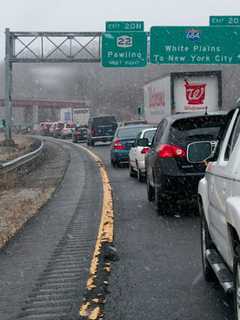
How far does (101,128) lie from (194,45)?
13.8m

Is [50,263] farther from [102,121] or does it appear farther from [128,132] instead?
[102,121]

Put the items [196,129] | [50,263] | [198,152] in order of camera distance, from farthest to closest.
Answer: [196,129], [50,263], [198,152]

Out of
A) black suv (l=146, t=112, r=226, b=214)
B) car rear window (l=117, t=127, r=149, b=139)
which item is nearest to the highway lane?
black suv (l=146, t=112, r=226, b=214)

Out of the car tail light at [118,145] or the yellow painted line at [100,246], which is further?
the car tail light at [118,145]

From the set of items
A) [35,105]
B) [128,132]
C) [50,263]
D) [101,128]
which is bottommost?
[50,263]

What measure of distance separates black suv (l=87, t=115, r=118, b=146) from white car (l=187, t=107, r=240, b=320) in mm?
43806

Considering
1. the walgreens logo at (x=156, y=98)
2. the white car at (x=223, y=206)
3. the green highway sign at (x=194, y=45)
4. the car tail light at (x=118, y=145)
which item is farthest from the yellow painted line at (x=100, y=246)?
the green highway sign at (x=194, y=45)

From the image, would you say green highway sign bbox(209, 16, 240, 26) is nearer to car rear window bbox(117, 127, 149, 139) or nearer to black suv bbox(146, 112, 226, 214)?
car rear window bbox(117, 127, 149, 139)

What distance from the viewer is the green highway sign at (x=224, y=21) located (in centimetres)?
3959

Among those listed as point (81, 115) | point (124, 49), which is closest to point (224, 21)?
point (124, 49)

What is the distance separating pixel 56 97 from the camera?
515 feet

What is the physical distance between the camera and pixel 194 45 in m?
39.2

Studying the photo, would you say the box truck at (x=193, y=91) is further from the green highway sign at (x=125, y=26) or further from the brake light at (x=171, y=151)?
the brake light at (x=171, y=151)

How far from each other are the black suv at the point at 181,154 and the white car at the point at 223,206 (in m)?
4.57
